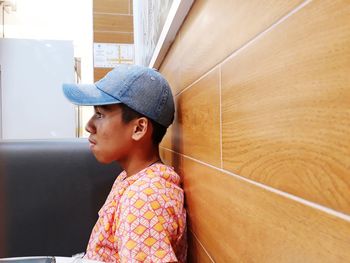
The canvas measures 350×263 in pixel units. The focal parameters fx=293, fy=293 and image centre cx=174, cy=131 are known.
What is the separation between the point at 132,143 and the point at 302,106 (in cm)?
57

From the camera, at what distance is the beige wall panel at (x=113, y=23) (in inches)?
105

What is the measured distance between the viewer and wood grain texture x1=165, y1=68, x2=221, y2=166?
520 mm

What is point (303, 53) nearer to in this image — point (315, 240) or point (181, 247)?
point (315, 240)

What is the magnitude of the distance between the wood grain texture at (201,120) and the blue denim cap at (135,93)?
0.06 meters

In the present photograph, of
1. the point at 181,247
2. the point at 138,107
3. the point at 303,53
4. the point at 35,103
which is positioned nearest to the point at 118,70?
the point at 138,107

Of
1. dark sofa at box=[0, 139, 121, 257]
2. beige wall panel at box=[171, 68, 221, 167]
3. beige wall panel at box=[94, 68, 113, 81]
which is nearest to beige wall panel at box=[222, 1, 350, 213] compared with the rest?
beige wall panel at box=[171, 68, 221, 167]

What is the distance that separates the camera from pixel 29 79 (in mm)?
2322

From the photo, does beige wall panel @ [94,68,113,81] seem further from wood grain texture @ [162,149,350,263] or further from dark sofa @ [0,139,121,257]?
wood grain texture @ [162,149,350,263]

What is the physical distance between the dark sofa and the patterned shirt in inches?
17.7

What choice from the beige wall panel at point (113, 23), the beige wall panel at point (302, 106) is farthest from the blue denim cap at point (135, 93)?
the beige wall panel at point (113, 23)

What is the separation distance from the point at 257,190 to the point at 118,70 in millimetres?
550

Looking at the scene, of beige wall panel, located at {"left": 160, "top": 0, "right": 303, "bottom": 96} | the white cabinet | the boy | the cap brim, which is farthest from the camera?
the white cabinet

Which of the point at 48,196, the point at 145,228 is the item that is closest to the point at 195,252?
the point at 145,228

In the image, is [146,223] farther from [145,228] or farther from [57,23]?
[57,23]
